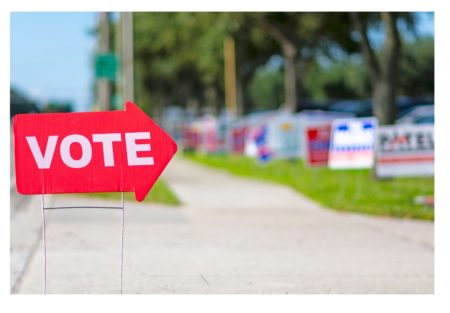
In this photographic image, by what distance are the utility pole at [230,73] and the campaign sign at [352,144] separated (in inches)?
782

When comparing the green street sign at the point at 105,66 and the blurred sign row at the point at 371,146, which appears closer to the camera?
the blurred sign row at the point at 371,146

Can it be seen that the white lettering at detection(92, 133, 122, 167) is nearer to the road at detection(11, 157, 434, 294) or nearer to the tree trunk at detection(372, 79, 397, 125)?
the road at detection(11, 157, 434, 294)

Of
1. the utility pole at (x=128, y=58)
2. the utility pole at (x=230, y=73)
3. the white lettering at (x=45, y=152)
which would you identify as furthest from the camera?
the utility pole at (x=230, y=73)

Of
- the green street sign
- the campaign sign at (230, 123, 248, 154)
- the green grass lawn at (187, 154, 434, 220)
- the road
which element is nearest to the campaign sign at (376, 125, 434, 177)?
the green grass lawn at (187, 154, 434, 220)

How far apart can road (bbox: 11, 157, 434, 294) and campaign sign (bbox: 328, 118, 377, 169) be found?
125 centimetres

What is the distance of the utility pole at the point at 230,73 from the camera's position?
4108 centimetres

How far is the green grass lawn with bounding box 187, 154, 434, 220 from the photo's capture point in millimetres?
14719

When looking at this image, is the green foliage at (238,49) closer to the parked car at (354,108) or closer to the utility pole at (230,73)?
the utility pole at (230,73)

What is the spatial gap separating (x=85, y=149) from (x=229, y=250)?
16.1 ft

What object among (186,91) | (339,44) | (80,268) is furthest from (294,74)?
(186,91)

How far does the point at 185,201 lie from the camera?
17344 millimetres

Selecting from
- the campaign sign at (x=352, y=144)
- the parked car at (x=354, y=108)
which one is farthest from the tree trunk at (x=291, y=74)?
the parked car at (x=354, y=108)
